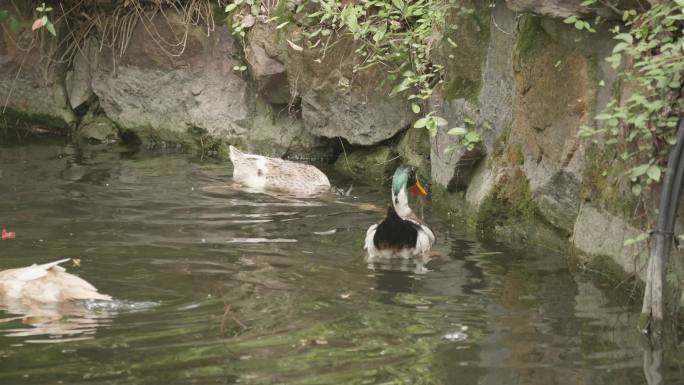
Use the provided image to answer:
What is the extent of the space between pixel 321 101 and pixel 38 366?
638 cm

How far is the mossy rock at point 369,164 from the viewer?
36.4ft

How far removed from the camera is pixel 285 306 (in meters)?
6.48

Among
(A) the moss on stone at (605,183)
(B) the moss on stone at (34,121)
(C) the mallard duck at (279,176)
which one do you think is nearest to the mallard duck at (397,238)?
(A) the moss on stone at (605,183)

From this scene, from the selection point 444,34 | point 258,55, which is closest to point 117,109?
point 258,55

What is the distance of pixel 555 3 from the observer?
7.27 meters

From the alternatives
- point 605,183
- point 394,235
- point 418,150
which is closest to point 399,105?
point 418,150

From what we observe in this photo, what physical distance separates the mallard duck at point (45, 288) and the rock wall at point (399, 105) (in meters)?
3.33

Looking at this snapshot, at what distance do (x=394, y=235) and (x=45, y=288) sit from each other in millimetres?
2641

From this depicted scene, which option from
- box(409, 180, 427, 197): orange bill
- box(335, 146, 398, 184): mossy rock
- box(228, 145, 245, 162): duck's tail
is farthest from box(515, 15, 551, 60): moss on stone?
box(228, 145, 245, 162): duck's tail

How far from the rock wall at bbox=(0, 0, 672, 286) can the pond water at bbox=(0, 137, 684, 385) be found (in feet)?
1.49

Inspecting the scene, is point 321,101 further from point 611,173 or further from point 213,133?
point 611,173

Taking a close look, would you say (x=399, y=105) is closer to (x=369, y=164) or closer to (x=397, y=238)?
(x=369, y=164)

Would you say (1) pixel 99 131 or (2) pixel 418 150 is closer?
(2) pixel 418 150

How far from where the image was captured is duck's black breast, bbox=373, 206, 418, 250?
7.94 m
